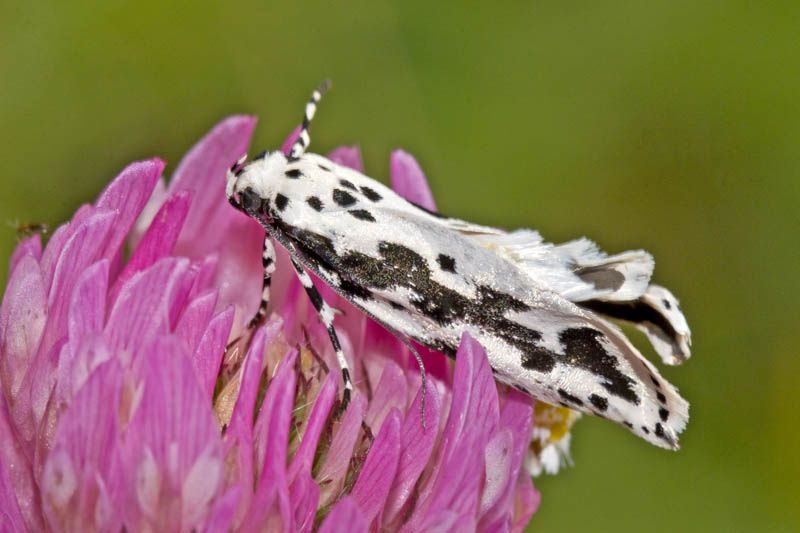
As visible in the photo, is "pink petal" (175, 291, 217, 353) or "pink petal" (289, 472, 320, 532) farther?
"pink petal" (175, 291, 217, 353)

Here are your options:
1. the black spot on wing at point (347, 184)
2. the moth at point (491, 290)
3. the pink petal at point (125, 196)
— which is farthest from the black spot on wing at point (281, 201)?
the pink petal at point (125, 196)

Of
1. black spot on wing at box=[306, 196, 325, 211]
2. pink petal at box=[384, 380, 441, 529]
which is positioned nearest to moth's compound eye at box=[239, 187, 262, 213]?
black spot on wing at box=[306, 196, 325, 211]

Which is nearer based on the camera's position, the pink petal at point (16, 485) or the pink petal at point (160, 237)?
the pink petal at point (16, 485)

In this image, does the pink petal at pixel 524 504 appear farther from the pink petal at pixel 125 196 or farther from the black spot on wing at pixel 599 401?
the pink petal at pixel 125 196

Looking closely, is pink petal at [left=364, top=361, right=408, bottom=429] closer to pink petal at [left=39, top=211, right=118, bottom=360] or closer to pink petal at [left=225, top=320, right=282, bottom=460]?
pink petal at [left=225, top=320, right=282, bottom=460]

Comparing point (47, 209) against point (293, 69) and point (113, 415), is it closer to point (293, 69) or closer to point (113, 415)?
point (293, 69)

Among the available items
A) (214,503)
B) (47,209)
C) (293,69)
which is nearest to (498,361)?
(214,503)
